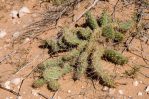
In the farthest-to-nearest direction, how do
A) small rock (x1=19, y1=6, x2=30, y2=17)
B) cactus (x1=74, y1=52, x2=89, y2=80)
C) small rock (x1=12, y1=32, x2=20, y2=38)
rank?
small rock (x1=19, y1=6, x2=30, y2=17)
small rock (x1=12, y1=32, x2=20, y2=38)
cactus (x1=74, y1=52, x2=89, y2=80)

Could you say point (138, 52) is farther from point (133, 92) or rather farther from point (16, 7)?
point (16, 7)

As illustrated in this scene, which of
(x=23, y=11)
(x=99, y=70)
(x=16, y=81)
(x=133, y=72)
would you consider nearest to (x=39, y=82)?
(x=16, y=81)

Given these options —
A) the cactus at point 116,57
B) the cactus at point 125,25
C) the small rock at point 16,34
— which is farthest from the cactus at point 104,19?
the small rock at point 16,34

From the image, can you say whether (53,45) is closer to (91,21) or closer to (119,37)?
(91,21)

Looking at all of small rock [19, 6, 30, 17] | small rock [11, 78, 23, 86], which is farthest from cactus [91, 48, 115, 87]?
small rock [19, 6, 30, 17]

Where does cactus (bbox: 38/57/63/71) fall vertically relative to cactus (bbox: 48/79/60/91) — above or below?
above

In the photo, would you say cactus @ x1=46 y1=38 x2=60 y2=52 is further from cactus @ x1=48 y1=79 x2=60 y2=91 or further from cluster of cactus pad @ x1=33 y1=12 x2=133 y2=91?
cactus @ x1=48 y1=79 x2=60 y2=91

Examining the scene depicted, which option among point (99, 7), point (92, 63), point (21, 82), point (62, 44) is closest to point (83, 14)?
point (99, 7)
